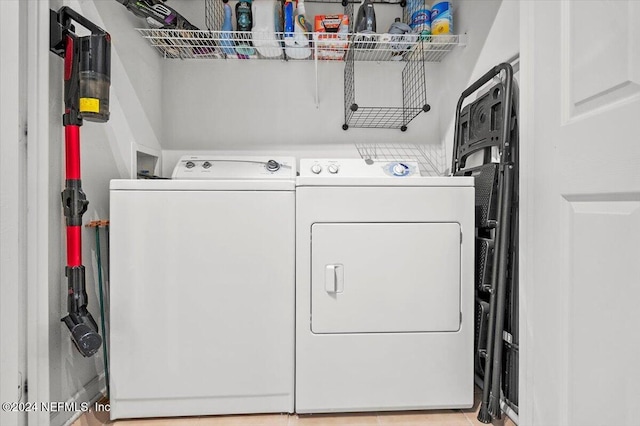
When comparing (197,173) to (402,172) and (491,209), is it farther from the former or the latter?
(491,209)

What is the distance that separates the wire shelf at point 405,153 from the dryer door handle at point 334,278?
1.01m

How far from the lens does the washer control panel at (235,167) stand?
1.85m

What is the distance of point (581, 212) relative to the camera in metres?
0.87

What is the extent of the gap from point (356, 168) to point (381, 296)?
83 cm

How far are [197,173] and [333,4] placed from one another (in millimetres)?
1319

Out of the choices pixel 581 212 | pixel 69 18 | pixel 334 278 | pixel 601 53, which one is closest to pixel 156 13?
pixel 69 18

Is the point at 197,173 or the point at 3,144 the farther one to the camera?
the point at 197,173

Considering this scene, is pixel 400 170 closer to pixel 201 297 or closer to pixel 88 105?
pixel 201 297

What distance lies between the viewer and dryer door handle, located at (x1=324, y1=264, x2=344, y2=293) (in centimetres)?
130

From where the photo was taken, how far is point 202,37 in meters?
1.81

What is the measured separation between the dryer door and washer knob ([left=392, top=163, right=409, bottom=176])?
0.63 meters

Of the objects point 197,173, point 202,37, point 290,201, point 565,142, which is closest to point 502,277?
point 565,142

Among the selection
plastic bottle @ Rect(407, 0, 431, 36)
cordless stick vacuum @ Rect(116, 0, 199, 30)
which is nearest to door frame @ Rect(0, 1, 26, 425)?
cordless stick vacuum @ Rect(116, 0, 199, 30)

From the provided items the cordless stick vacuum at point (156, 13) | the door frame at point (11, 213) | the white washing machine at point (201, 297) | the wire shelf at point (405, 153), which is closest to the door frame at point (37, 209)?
the door frame at point (11, 213)
